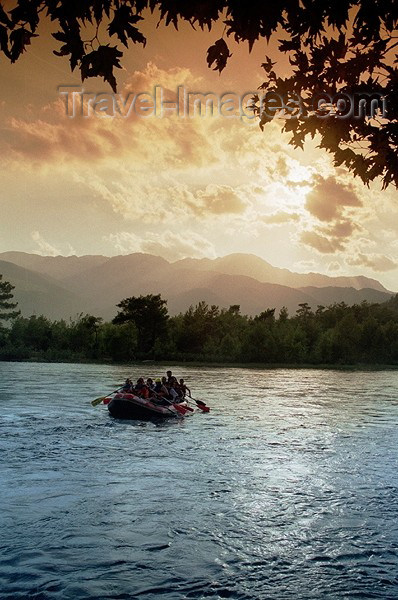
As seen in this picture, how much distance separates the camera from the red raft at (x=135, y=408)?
31047mm

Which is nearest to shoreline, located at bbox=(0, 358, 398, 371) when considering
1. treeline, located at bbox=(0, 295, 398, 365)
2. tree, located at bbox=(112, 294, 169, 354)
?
treeline, located at bbox=(0, 295, 398, 365)

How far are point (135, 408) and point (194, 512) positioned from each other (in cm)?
A: 1708

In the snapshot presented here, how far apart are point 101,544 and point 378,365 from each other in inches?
4932

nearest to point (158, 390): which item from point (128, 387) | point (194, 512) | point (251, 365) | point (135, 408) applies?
point (128, 387)

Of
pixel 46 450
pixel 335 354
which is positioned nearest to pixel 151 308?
pixel 335 354

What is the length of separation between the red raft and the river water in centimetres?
110

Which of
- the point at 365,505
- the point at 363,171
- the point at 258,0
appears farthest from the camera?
the point at 365,505

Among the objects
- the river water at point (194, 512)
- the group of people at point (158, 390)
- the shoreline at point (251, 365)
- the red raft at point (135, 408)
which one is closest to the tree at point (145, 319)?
the shoreline at point (251, 365)

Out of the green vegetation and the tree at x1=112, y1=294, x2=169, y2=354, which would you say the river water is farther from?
the tree at x1=112, y1=294, x2=169, y2=354

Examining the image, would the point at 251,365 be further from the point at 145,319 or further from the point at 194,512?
the point at 194,512

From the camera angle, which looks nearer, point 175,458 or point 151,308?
point 175,458

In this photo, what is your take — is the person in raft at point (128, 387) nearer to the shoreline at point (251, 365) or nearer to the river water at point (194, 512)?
the river water at point (194, 512)

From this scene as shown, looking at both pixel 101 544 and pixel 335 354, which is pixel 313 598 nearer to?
pixel 101 544

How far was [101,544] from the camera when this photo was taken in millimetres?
11969
